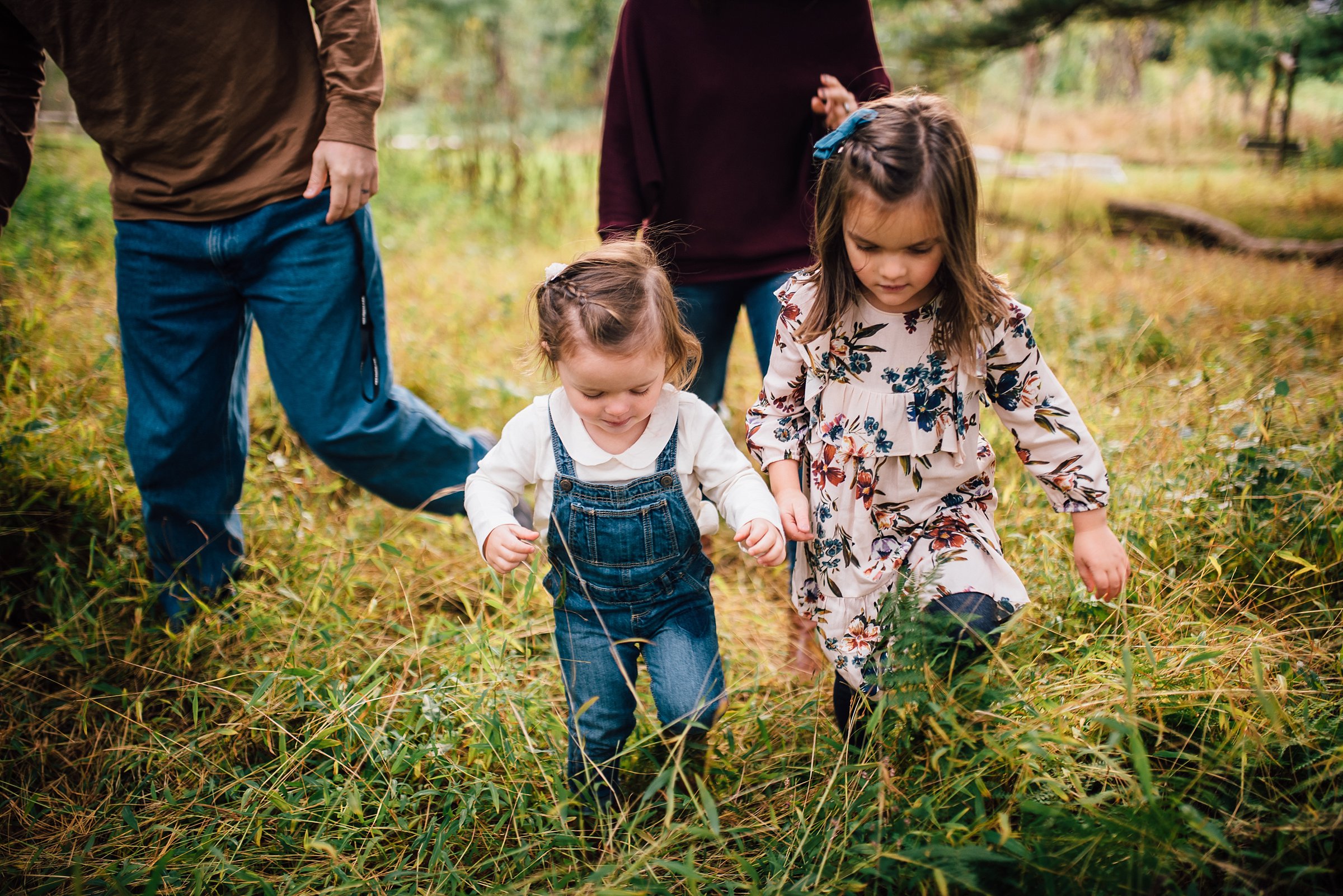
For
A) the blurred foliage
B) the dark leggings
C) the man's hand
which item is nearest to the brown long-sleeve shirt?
the man's hand

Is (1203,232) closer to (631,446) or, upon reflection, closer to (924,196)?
(924,196)

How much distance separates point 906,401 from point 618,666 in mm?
752

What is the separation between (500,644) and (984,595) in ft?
4.05

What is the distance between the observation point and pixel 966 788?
1417 mm

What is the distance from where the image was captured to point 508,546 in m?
1.50

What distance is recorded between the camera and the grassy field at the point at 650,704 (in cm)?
137

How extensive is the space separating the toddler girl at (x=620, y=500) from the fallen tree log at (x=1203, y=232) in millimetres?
4812

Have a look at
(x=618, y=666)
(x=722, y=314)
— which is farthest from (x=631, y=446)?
(x=722, y=314)

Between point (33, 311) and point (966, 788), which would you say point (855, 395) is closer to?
point (966, 788)

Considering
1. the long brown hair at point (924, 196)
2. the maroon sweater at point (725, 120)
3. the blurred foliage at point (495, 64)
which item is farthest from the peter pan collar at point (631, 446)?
the blurred foliage at point (495, 64)

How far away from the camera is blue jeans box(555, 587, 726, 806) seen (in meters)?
1.66

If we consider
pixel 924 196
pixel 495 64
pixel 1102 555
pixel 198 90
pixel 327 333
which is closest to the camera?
pixel 924 196

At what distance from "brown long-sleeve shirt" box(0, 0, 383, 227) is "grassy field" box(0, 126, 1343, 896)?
0.96m

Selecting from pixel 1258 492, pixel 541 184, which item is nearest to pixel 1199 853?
pixel 1258 492
